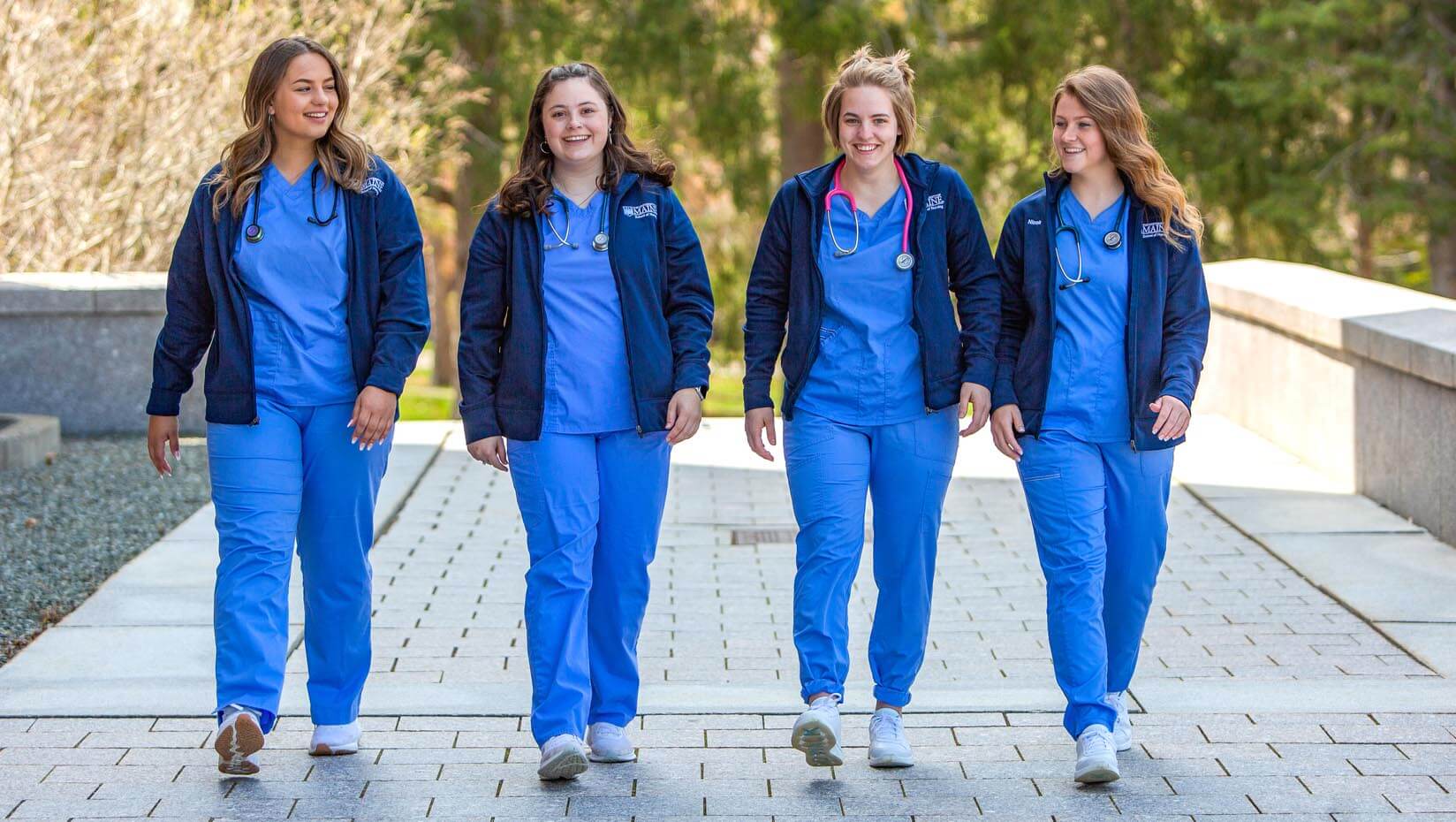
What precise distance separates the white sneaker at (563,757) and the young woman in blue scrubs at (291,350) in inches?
24.0

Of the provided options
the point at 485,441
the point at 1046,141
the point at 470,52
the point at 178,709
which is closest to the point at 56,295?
the point at 178,709

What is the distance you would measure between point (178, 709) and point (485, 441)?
4.42ft

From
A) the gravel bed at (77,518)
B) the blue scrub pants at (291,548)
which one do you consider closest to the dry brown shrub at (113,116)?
the gravel bed at (77,518)

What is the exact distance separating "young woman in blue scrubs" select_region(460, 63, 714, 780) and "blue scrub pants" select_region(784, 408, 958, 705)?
35 centimetres

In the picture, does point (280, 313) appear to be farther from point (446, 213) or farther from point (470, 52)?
point (446, 213)

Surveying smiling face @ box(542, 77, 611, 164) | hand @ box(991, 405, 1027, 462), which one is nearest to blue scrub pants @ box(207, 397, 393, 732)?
smiling face @ box(542, 77, 611, 164)

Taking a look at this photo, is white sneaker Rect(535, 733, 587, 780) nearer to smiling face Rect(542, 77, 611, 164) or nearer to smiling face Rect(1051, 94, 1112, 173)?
smiling face Rect(542, 77, 611, 164)

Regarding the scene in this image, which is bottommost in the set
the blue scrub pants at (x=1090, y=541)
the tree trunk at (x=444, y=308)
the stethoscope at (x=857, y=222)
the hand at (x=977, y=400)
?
the tree trunk at (x=444, y=308)

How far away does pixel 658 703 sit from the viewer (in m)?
5.55

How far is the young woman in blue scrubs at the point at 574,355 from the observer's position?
4.75 meters

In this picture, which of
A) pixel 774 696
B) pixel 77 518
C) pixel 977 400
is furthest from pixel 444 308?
pixel 977 400

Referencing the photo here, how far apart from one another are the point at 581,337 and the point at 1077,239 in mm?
1277

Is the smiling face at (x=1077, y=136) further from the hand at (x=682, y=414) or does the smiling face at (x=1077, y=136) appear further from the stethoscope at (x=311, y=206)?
the stethoscope at (x=311, y=206)

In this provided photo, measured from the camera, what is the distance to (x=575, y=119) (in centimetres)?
472
